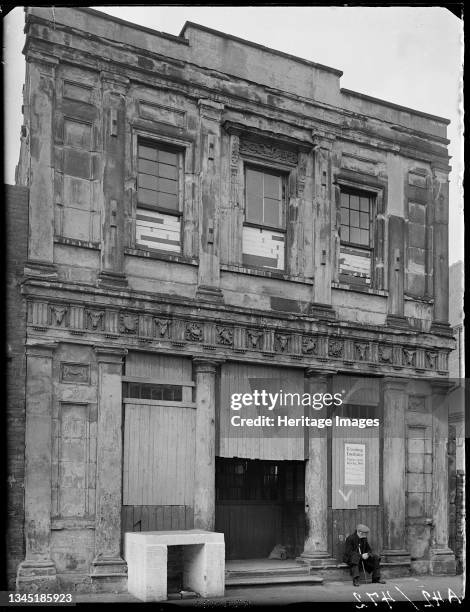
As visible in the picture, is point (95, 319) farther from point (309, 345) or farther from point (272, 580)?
point (272, 580)

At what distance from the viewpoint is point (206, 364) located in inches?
497

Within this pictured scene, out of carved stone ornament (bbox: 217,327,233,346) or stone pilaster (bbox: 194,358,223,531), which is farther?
carved stone ornament (bbox: 217,327,233,346)

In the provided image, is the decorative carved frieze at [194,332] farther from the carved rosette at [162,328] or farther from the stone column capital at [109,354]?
the stone column capital at [109,354]

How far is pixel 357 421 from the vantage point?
13.9 meters

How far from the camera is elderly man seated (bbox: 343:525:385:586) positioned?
1320 centimetres

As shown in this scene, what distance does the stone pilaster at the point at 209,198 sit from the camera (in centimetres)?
1281

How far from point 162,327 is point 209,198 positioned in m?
2.10

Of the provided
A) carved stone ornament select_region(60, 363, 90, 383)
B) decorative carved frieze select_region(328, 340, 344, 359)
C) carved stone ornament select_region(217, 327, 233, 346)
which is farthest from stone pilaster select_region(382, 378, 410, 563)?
carved stone ornament select_region(60, 363, 90, 383)

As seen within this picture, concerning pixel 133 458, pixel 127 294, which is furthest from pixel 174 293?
pixel 133 458

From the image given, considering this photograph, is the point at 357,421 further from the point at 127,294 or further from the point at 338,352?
the point at 127,294

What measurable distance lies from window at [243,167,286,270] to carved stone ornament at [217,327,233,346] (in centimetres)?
116

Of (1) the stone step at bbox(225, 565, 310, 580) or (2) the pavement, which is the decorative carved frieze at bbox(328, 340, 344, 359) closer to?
(1) the stone step at bbox(225, 565, 310, 580)

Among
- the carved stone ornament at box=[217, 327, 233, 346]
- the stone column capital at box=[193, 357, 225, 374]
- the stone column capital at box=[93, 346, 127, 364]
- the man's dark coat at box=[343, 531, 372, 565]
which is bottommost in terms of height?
the man's dark coat at box=[343, 531, 372, 565]

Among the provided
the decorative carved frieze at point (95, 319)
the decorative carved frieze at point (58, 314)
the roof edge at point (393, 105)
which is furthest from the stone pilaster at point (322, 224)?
the decorative carved frieze at point (58, 314)
